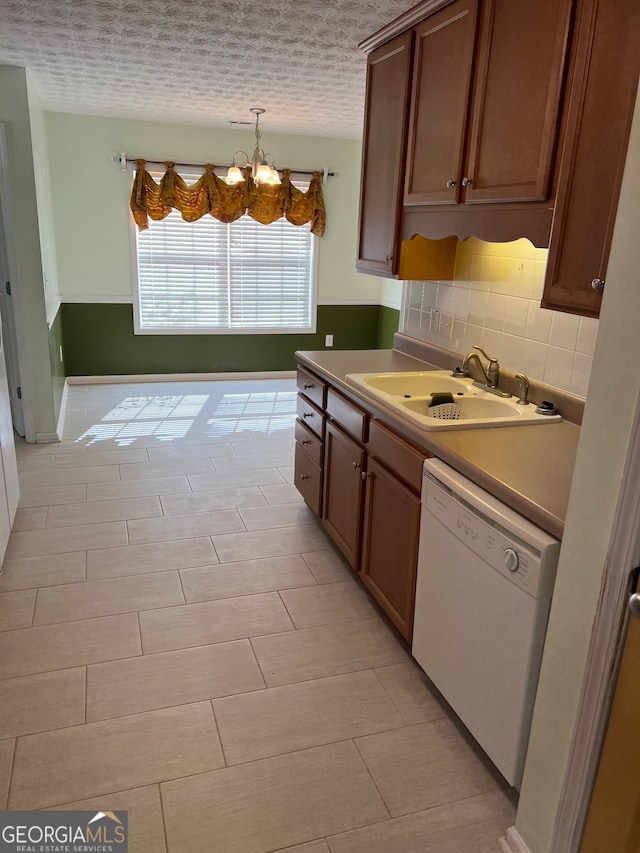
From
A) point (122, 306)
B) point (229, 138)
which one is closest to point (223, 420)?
point (122, 306)

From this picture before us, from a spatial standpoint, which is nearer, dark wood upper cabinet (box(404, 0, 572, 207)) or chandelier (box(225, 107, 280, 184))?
dark wood upper cabinet (box(404, 0, 572, 207))

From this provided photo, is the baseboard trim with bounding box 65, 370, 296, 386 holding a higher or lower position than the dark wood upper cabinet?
lower

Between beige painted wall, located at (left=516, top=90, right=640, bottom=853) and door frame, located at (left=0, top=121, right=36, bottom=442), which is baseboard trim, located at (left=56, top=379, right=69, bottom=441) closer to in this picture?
door frame, located at (left=0, top=121, right=36, bottom=442)

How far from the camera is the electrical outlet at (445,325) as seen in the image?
3.03 metres

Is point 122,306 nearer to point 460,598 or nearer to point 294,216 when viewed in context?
point 294,216

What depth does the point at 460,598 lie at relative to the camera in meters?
1.84

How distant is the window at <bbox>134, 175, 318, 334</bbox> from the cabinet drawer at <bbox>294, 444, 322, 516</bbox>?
10.5 ft

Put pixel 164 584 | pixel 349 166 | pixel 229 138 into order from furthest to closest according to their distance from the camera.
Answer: pixel 349 166
pixel 229 138
pixel 164 584

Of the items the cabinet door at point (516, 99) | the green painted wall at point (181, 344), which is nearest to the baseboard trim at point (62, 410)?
the green painted wall at point (181, 344)

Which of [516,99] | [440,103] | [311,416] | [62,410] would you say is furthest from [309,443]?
[62,410]

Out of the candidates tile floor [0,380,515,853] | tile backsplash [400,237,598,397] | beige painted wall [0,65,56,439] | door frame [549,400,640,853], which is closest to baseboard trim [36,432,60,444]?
beige painted wall [0,65,56,439]

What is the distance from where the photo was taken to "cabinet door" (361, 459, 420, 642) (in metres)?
2.18

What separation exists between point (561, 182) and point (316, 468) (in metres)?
1.81

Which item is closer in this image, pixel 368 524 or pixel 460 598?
pixel 460 598
